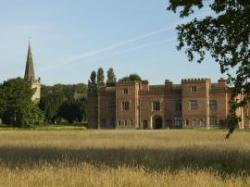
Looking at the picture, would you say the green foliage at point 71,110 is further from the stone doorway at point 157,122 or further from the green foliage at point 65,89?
the green foliage at point 65,89

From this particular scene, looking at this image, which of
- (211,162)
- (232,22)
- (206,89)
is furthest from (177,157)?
(206,89)

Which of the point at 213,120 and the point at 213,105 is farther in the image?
the point at 213,105

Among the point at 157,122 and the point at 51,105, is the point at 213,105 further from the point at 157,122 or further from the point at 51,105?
the point at 51,105

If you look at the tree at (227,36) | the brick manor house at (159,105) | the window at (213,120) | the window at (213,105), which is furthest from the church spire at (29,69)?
the tree at (227,36)

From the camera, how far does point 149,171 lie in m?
14.6

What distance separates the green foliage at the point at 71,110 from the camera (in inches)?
5064

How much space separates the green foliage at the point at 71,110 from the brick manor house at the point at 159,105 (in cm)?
1461

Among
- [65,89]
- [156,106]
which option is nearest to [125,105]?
[156,106]

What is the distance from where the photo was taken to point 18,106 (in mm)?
98562

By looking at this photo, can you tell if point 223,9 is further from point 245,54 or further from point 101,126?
point 101,126

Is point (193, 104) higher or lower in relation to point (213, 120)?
higher

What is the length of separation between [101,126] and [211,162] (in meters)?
93.8

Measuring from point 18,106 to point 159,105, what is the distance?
27.4 m

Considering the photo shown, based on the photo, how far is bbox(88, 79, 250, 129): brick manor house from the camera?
336ft
